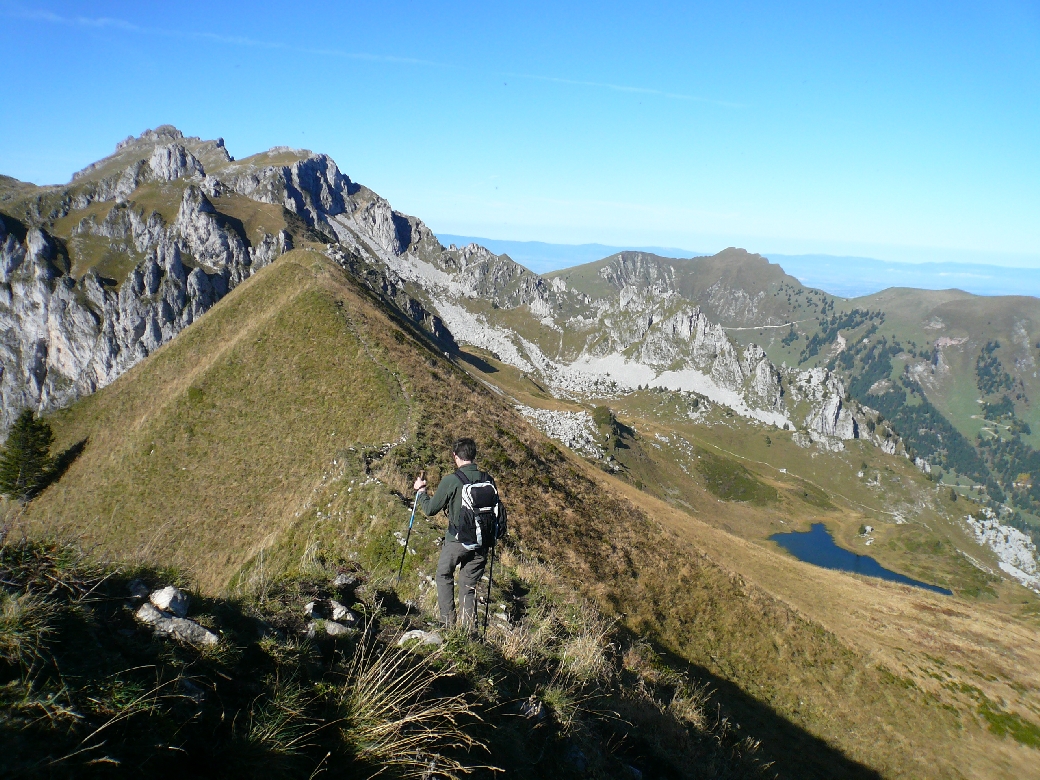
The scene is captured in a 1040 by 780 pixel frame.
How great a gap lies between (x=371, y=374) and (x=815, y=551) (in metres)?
163

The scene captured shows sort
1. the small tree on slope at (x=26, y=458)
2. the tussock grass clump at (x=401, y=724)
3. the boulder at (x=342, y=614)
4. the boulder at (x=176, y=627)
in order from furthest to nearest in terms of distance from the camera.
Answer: the small tree on slope at (x=26, y=458), the boulder at (x=342, y=614), the boulder at (x=176, y=627), the tussock grass clump at (x=401, y=724)

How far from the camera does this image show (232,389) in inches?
1350

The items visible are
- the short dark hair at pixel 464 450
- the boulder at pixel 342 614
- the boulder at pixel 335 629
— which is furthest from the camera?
the short dark hair at pixel 464 450

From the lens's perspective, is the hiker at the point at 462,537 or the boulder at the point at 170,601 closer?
the boulder at the point at 170,601

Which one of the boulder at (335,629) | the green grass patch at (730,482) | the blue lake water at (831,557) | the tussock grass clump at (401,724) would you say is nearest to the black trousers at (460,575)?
the boulder at (335,629)

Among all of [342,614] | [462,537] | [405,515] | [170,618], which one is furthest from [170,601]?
[405,515]

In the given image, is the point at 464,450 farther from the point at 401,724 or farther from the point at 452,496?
the point at 401,724

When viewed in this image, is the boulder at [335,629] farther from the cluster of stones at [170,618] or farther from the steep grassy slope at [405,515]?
the cluster of stones at [170,618]

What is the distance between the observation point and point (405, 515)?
1853 centimetres

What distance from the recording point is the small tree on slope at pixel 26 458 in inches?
1478

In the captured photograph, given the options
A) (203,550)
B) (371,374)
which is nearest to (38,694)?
(203,550)

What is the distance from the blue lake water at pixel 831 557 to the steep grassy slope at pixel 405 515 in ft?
382

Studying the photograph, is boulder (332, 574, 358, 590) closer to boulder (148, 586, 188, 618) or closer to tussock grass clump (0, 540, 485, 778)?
tussock grass clump (0, 540, 485, 778)

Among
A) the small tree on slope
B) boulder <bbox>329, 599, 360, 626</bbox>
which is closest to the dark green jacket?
boulder <bbox>329, 599, 360, 626</bbox>
